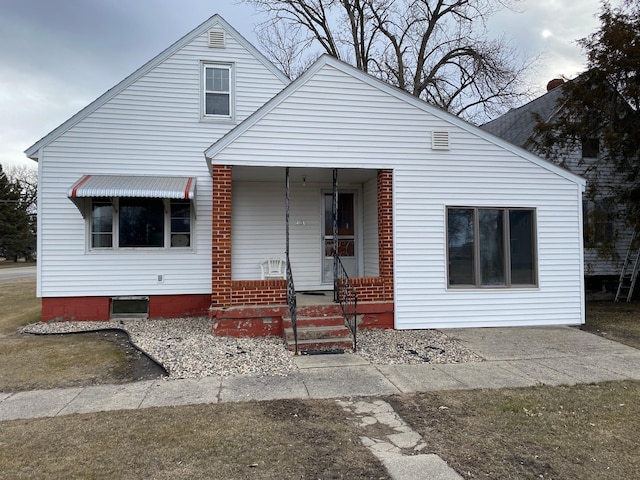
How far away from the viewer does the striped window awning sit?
25.3 ft

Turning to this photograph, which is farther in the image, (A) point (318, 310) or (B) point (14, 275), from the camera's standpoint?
(B) point (14, 275)

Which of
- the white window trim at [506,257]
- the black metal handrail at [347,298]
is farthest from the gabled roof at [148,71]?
the white window trim at [506,257]

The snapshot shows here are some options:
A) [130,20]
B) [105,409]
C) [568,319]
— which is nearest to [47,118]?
[130,20]

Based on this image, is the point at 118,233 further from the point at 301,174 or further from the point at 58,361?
the point at 301,174

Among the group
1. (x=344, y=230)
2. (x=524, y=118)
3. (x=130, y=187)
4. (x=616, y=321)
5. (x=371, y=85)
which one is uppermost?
(x=524, y=118)

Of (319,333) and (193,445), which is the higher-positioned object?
(319,333)

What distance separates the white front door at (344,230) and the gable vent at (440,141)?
7.63 feet

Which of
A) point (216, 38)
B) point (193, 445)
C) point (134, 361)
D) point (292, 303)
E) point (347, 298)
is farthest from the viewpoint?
point (216, 38)

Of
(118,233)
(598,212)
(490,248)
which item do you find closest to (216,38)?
(118,233)

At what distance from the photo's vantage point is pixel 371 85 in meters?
7.67

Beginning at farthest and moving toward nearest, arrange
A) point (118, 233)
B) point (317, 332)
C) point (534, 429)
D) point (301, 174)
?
point (118, 233) → point (301, 174) → point (317, 332) → point (534, 429)

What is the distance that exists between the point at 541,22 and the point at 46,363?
16.7m

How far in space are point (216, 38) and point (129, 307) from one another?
21.3ft

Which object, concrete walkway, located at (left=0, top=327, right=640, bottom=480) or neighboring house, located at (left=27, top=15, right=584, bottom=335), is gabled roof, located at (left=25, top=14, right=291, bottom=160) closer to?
neighboring house, located at (left=27, top=15, right=584, bottom=335)
